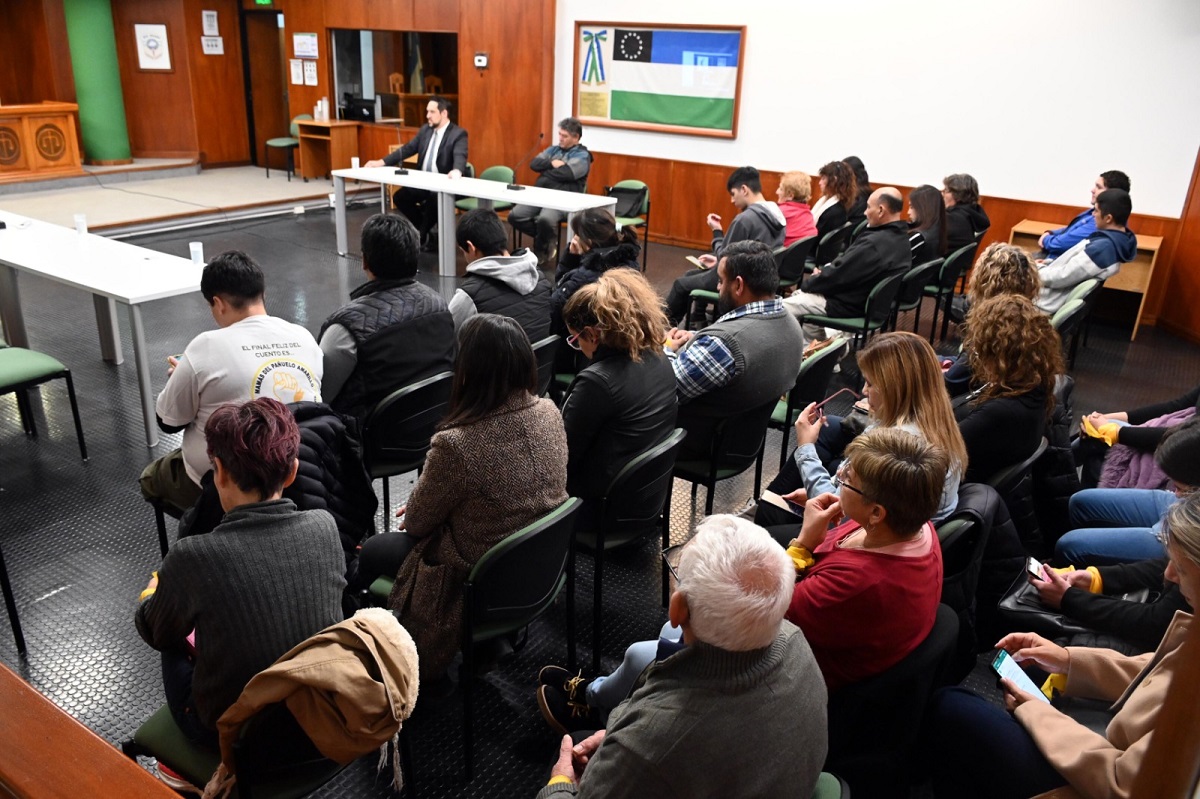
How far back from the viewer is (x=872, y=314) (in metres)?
4.87

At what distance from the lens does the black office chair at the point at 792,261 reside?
5.62 metres

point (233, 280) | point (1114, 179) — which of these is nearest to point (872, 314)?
point (1114, 179)

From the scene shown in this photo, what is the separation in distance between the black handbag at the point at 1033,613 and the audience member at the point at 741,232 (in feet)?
9.84

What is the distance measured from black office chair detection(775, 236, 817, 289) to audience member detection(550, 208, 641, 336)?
141 cm

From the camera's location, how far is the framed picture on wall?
35.3 ft

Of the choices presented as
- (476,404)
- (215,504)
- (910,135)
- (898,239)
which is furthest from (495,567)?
(910,135)

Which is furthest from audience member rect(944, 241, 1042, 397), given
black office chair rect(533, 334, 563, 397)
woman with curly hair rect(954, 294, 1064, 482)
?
black office chair rect(533, 334, 563, 397)

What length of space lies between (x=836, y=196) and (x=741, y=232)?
4.62 feet

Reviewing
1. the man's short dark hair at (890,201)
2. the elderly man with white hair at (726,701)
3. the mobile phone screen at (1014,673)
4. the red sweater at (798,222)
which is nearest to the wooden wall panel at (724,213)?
the red sweater at (798,222)

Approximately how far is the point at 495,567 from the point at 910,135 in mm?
6874

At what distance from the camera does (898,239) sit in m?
5.12

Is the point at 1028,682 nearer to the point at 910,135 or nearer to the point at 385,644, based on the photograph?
the point at 385,644

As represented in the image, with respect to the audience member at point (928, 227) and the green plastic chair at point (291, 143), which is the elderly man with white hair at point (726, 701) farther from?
the green plastic chair at point (291, 143)

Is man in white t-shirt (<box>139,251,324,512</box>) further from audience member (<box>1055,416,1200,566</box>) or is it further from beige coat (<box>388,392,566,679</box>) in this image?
audience member (<box>1055,416,1200,566</box>)
